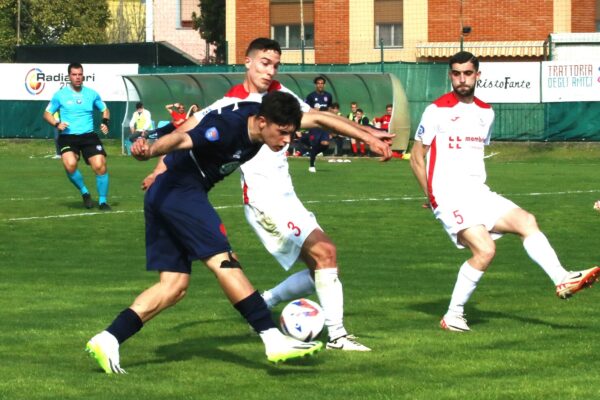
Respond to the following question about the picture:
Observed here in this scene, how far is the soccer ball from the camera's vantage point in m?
8.67

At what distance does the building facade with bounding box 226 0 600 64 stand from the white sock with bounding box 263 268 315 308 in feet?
135

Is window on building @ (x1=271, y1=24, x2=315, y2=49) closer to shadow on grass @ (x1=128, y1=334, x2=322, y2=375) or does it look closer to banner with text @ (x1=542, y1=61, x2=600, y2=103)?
banner with text @ (x1=542, y1=61, x2=600, y2=103)

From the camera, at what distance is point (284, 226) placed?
998 cm

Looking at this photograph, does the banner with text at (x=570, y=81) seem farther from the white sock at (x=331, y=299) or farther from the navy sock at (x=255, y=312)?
the navy sock at (x=255, y=312)

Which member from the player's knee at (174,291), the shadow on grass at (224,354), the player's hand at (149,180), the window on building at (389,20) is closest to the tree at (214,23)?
the window on building at (389,20)

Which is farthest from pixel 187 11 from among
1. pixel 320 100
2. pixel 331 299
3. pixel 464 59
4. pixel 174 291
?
pixel 174 291

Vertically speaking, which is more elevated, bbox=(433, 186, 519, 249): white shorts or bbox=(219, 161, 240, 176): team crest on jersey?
bbox=(219, 161, 240, 176): team crest on jersey

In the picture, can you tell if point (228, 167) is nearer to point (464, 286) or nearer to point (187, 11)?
point (464, 286)

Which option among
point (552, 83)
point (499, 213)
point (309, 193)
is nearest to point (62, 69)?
point (552, 83)

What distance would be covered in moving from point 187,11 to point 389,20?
27.0 m

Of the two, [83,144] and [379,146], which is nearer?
[379,146]

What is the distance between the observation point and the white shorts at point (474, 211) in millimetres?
10586

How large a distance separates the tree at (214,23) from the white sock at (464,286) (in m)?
60.0

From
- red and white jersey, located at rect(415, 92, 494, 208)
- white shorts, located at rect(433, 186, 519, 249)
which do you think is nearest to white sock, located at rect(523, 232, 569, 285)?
white shorts, located at rect(433, 186, 519, 249)
